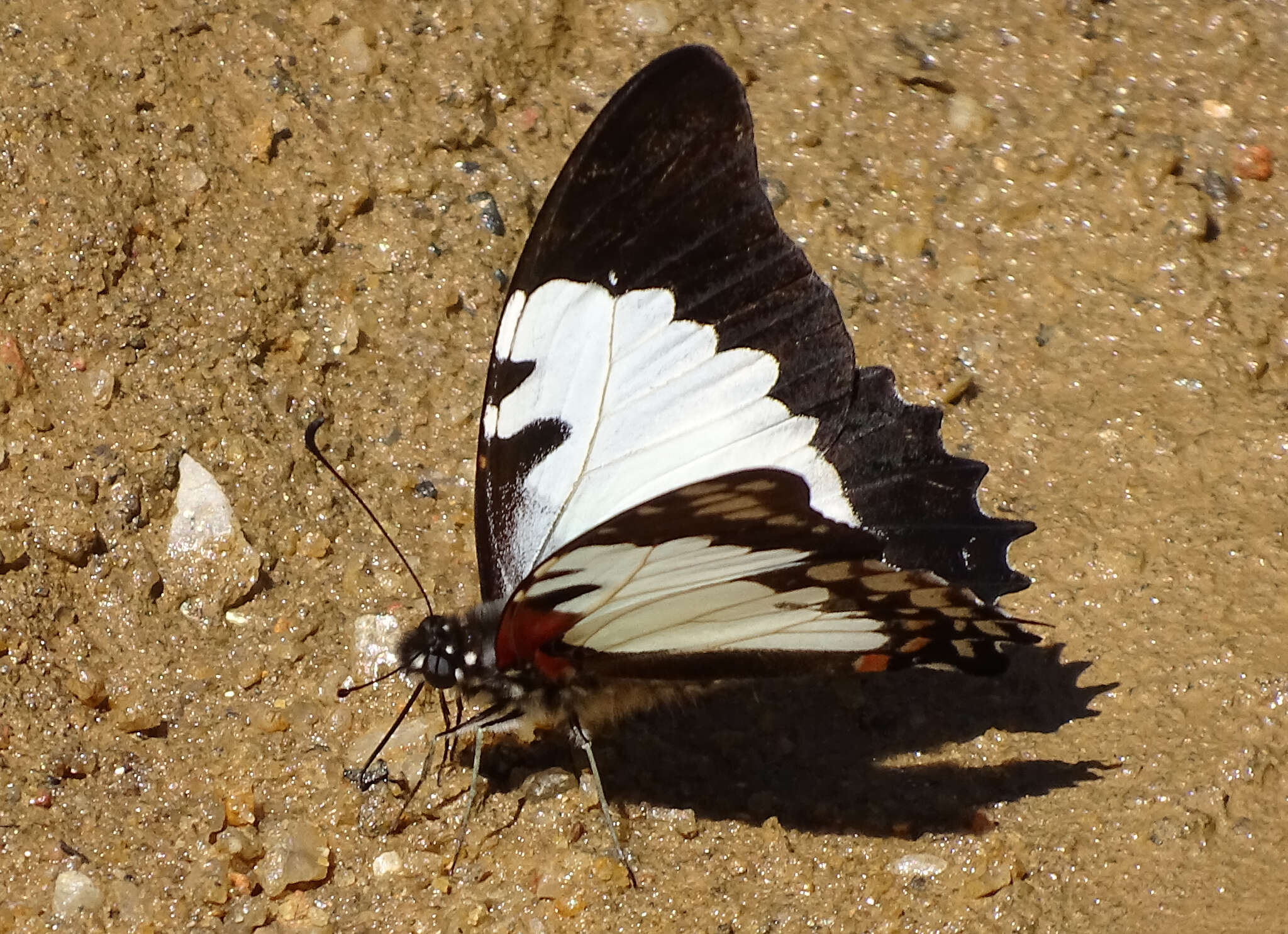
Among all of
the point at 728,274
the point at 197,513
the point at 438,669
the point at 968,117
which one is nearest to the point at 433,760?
the point at 438,669

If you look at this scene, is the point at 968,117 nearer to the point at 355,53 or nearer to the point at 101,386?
the point at 355,53

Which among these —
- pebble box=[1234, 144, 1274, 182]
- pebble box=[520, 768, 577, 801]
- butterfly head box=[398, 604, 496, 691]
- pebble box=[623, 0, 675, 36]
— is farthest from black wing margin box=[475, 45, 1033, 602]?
pebble box=[1234, 144, 1274, 182]

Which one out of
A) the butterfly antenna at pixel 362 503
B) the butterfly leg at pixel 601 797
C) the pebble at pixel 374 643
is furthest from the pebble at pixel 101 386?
the butterfly leg at pixel 601 797

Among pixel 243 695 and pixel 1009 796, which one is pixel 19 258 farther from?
pixel 1009 796

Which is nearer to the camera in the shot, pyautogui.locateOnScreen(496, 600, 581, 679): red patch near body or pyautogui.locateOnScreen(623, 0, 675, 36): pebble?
pyautogui.locateOnScreen(496, 600, 581, 679): red patch near body

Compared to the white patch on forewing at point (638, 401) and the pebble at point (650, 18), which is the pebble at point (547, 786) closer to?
the white patch on forewing at point (638, 401)

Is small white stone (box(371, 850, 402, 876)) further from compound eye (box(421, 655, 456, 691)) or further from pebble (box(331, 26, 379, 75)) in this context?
pebble (box(331, 26, 379, 75))
